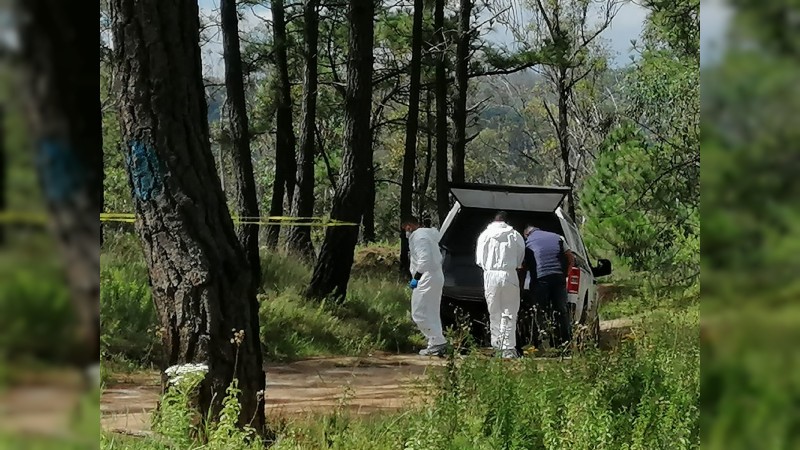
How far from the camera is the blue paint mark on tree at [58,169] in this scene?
5.38 feet

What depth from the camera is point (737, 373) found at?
1246 mm

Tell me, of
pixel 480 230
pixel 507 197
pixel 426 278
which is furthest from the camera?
pixel 480 230

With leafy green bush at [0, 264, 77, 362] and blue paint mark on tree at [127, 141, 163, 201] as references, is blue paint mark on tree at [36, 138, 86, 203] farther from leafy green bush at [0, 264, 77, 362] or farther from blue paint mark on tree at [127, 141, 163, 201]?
blue paint mark on tree at [127, 141, 163, 201]

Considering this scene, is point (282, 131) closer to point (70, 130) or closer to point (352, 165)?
point (352, 165)

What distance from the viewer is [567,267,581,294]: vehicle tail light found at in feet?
22.4

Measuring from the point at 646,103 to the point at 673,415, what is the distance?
6874 millimetres

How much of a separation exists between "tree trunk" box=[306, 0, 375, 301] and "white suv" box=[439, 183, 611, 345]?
185 centimetres

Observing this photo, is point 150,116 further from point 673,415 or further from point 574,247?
point 574,247

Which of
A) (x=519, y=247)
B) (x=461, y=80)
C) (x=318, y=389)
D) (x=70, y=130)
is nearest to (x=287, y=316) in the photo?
(x=519, y=247)

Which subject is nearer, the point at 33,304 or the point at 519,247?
the point at 33,304

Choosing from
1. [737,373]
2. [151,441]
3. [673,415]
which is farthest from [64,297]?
[673,415]

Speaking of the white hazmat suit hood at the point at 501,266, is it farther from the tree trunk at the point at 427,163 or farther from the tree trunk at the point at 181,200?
the tree trunk at the point at 427,163

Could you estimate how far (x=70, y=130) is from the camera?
171cm

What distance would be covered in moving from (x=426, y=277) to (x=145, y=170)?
12.8 feet
